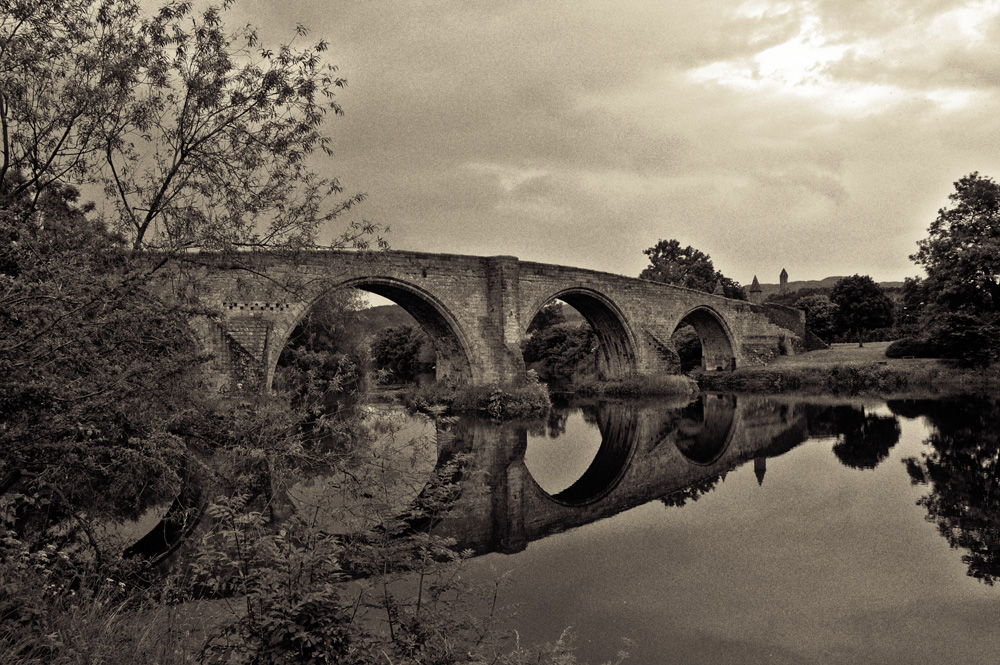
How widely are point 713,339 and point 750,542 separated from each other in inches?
1161

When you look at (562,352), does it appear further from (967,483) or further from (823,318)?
(967,483)

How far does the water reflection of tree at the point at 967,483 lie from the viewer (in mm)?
6762

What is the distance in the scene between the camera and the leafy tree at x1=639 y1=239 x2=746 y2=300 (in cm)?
4694

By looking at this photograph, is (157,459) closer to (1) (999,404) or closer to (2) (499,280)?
(2) (499,280)

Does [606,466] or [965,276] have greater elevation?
A: [965,276]

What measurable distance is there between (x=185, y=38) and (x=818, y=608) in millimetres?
7344

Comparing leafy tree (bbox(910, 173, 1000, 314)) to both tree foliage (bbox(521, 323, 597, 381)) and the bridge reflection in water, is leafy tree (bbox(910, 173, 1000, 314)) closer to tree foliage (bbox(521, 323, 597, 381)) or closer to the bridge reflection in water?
the bridge reflection in water

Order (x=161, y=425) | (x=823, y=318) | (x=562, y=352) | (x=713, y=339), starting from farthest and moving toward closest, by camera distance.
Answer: (x=823, y=318), (x=562, y=352), (x=713, y=339), (x=161, y=425)

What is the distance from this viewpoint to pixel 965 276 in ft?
84.4

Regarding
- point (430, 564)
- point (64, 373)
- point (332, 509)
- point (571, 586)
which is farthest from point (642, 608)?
point (64, 373)

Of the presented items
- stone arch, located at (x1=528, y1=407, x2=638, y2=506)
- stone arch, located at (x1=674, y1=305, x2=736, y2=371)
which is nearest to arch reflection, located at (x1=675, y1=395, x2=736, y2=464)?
stone arch, located at (x1=528, y1=407, x2=638, y2=506)

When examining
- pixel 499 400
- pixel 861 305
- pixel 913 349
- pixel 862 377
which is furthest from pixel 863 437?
pixel 861 305

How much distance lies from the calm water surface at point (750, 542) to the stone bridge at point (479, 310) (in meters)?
3.72

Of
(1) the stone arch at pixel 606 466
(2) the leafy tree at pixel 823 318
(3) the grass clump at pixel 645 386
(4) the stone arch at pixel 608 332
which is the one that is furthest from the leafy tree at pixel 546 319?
(1) the stone arch at pixel 606 466
